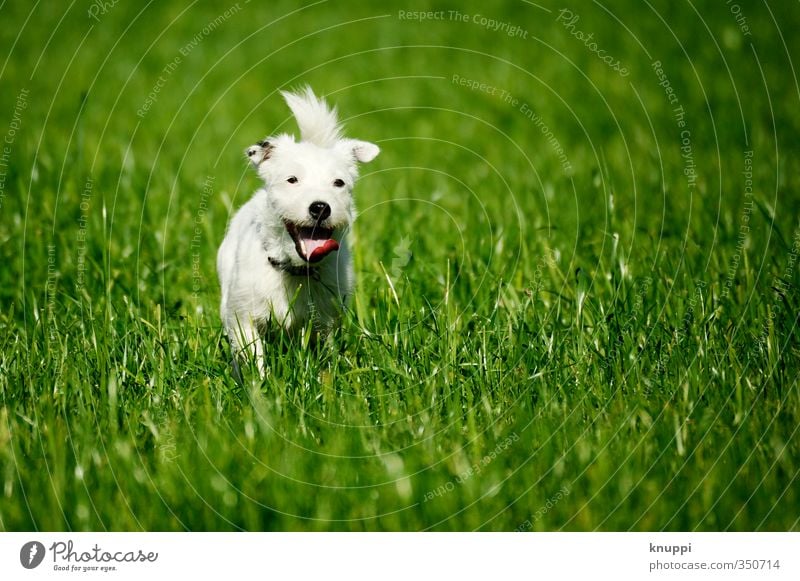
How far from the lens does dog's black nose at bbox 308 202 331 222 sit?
505 centimetres

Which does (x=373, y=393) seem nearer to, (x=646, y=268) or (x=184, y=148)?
(x=646, y=268)

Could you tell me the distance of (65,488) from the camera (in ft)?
13.8

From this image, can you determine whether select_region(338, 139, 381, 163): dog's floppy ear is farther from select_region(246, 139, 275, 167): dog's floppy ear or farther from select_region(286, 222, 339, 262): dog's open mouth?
select_region(286, 222, 339, 262): dog's open mouth

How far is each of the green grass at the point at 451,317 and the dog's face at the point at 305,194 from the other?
549 mm

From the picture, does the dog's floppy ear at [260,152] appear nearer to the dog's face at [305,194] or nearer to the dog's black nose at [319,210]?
the dog's face at [305,194]

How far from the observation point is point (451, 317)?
5641 mm

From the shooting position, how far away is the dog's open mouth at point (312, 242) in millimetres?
5191

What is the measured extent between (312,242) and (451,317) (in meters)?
1.01

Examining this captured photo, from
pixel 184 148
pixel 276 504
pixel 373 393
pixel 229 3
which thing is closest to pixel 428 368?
pixel 373 393

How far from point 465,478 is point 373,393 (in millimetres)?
836
